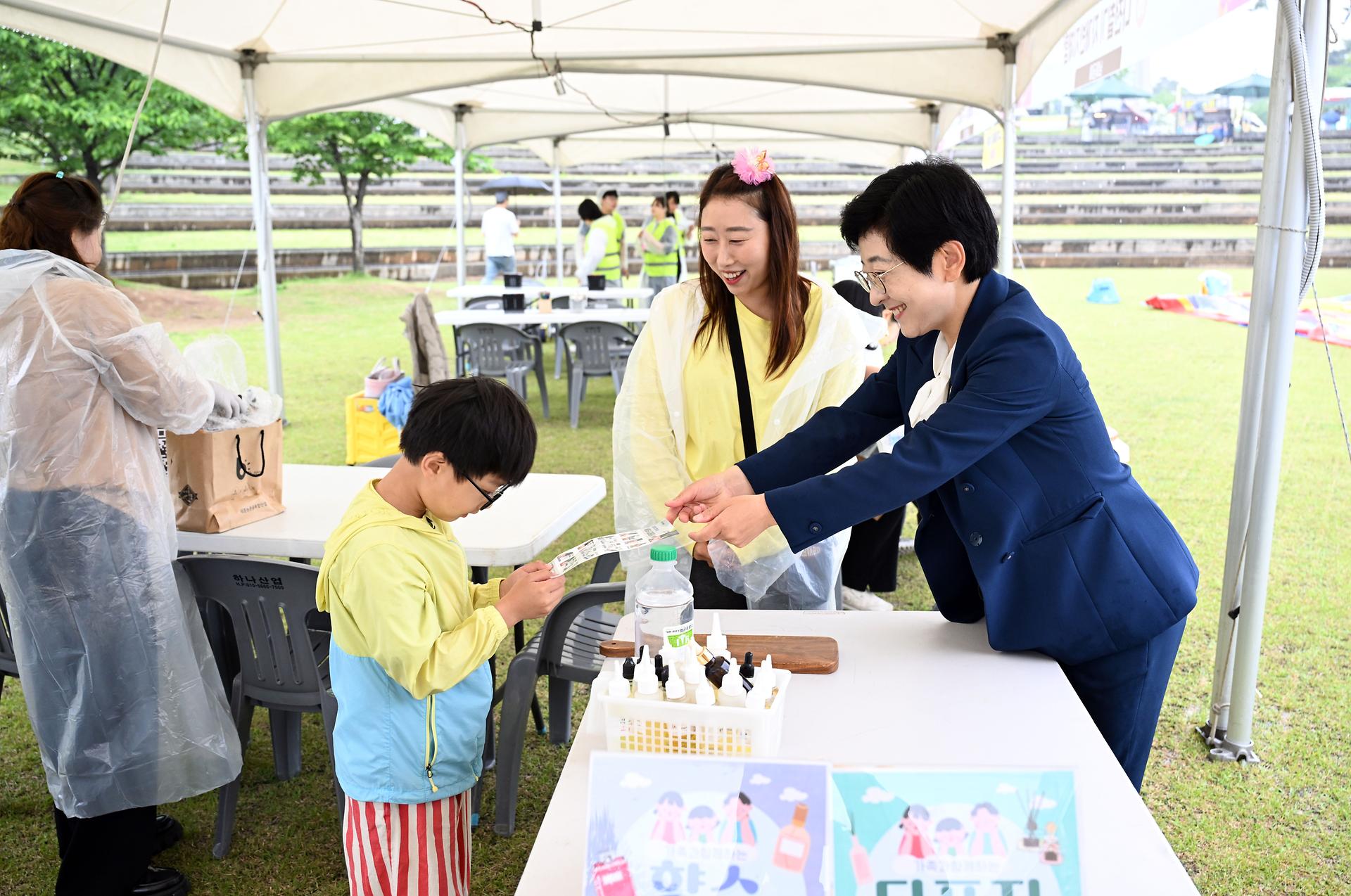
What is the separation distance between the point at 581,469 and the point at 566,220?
1701 centimetres

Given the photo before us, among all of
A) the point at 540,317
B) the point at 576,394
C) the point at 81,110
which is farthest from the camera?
the point at 81,110

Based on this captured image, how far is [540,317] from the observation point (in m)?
7.78

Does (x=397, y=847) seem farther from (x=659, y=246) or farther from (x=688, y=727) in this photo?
(x=659, y=246)

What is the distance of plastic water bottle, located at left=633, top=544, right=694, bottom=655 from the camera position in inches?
62.2

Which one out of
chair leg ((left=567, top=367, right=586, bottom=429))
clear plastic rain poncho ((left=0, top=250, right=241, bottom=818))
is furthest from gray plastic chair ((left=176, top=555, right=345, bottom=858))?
chair leg ((left=567, top=367, right=586, bottom=429))

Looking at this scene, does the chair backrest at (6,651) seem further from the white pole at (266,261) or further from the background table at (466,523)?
the white pole at (266,261)

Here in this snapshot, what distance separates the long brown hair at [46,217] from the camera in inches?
88.4

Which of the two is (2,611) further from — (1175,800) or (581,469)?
(581,469)

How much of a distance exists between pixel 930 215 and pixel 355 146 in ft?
63.3

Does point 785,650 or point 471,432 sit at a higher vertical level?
point 471,432

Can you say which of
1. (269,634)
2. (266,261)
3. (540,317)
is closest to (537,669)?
(269,634)

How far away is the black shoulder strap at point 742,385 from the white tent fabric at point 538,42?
2920 millimetres

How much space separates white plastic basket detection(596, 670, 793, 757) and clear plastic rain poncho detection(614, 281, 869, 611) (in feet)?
3.32

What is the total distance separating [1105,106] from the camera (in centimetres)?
4384
